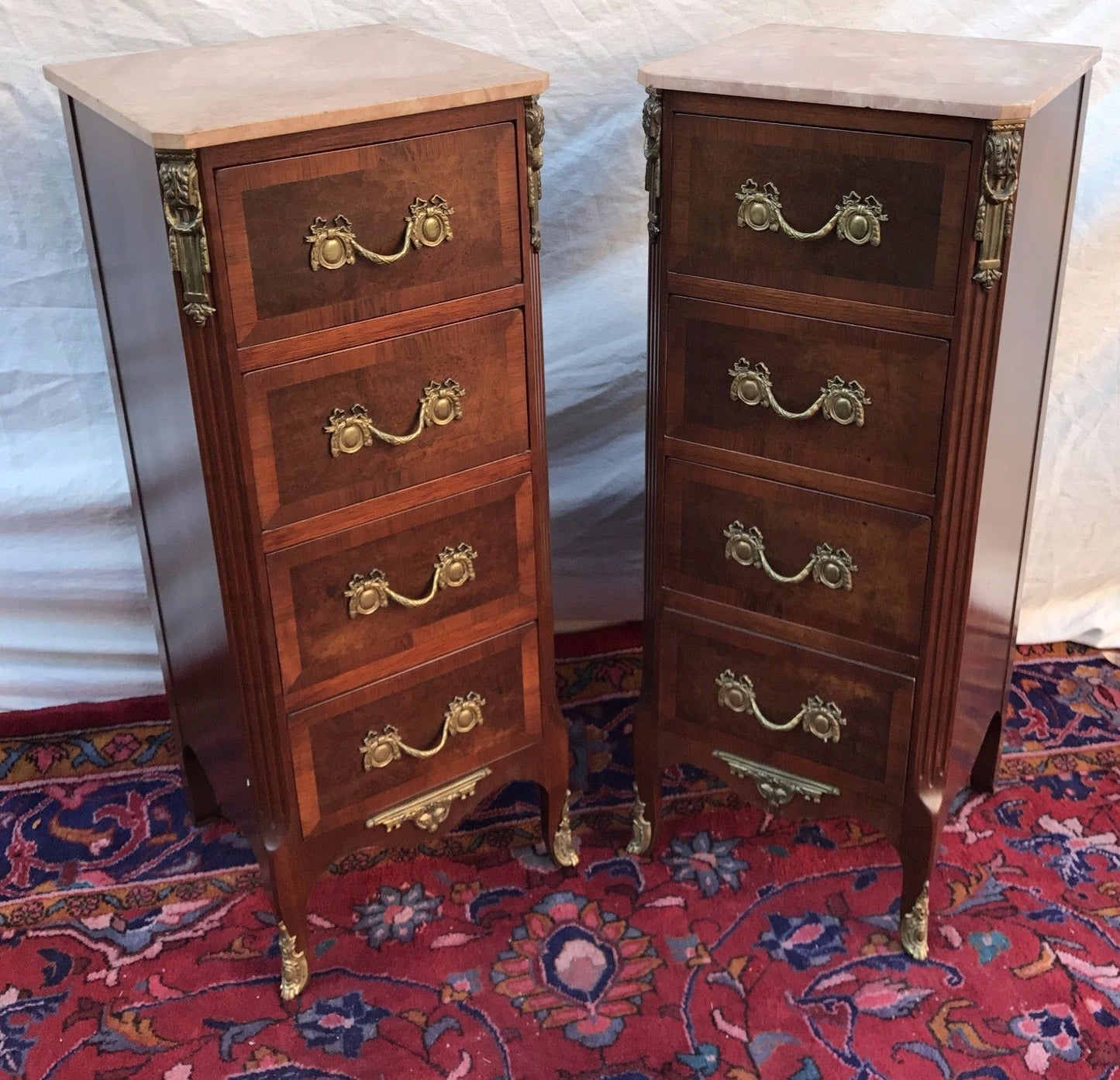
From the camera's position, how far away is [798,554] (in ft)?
4.64

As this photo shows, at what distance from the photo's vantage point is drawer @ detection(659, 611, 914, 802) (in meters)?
1.43

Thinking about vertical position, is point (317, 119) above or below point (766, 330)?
above

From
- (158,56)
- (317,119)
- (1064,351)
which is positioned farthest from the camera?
(1064,351)

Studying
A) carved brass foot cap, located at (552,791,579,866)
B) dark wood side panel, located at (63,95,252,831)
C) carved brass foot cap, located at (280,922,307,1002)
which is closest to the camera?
dark wood side panel, located at (63,95,252,831)

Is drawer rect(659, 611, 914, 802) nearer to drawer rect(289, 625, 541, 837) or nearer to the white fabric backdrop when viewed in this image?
drawer rect(289, 625, 541, 837)

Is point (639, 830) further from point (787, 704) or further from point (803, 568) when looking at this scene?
point (803, 568)

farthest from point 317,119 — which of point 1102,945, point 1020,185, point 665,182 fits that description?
point 1102,945

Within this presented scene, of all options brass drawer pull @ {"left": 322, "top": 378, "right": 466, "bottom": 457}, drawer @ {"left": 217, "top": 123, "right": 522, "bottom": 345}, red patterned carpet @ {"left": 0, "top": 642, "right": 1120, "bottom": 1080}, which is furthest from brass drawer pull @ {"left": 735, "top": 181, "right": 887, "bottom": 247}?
red patterned carpet @ {"left": 0, "top": 642, "right": 1120, "bottom": 1080}

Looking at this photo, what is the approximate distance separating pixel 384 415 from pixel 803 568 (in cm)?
48

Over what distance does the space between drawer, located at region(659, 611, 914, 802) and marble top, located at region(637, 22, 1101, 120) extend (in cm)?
59

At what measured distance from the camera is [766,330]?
1328 mm

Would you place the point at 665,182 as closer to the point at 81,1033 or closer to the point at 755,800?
the point at 755,800

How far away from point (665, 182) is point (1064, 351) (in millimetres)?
898

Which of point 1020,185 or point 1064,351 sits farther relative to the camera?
point 1064,351
